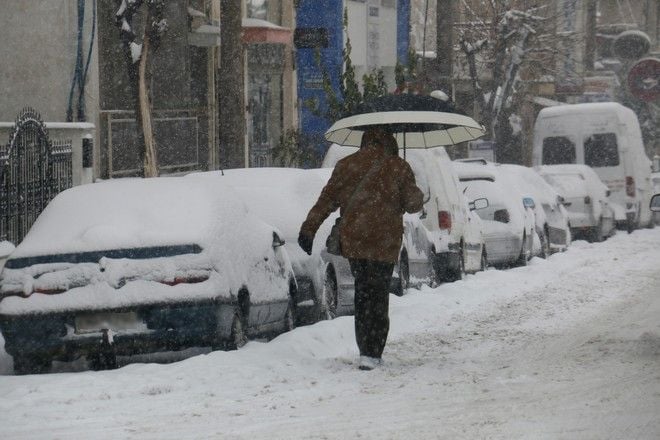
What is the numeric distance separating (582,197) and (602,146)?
3169mm

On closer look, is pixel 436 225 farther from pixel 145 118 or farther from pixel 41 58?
pixel 41 58

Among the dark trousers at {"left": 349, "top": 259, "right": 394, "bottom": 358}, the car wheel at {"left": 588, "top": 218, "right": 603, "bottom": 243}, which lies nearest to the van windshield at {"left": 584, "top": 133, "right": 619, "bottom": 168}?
the car wheel at {"left": 588, "top": 218, "right": 603, "bottom": 243}

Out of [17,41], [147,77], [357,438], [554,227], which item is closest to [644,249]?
[554,227]

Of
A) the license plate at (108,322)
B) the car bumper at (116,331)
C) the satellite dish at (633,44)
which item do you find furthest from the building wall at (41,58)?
the satellite dish at (633,44)

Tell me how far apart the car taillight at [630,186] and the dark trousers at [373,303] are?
21157 mm

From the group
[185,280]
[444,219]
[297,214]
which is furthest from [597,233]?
[185,280]

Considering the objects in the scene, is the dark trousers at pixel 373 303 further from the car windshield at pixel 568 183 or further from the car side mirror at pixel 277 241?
the car windshield at pixel 568 183

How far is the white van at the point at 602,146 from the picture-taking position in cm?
3056

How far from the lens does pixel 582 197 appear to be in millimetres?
27797

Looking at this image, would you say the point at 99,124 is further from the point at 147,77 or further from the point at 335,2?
the point at 335,2

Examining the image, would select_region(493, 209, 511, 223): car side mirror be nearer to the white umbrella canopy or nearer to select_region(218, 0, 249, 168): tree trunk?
select_region(218, 0, 249, 168): tree trunk

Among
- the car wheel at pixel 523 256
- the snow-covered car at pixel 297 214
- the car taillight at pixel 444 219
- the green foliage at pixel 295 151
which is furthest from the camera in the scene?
the green foliage at pixel 295 151

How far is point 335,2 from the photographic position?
36.5m

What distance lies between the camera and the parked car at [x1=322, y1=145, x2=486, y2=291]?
17.3 metres
